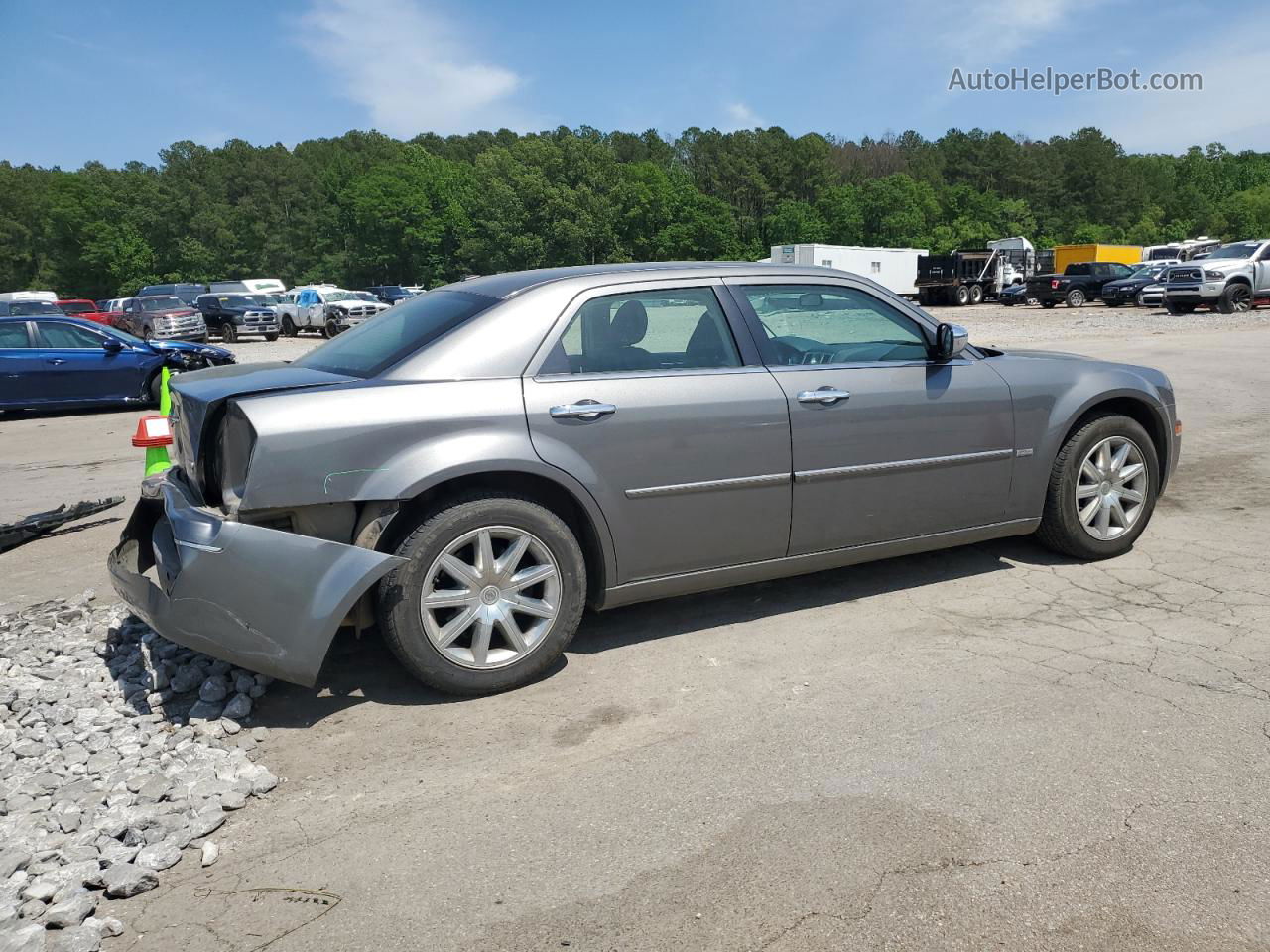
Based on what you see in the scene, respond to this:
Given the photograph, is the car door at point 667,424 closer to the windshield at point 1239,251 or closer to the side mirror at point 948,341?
the side mirror at point 948,341

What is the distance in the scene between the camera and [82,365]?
47.1 ft

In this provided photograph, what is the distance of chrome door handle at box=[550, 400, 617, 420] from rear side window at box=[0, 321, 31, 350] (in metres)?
13.4

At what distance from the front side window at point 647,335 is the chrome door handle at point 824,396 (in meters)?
0.34

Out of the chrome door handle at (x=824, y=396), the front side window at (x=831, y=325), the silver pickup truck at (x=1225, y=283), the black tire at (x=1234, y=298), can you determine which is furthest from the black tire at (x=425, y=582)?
the black tire at (x=1234, y=298)

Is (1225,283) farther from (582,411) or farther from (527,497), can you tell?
(527,497)

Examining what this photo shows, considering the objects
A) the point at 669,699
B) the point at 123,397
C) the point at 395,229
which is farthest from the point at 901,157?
the point at 669,699

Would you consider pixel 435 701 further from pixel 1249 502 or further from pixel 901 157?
pixel 901 157

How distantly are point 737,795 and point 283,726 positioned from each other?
1.76 metres

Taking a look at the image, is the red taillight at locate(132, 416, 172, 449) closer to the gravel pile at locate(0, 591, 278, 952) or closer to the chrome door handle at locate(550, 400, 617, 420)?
the gravel pile at locate(0, 591, 278, 952)

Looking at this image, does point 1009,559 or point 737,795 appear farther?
point 1009,559

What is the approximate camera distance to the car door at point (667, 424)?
13.2 feet

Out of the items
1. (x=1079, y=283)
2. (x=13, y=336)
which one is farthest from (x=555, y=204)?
(x=13, y=336)

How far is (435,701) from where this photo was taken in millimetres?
3932

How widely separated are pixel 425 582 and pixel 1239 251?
32.9 metres
